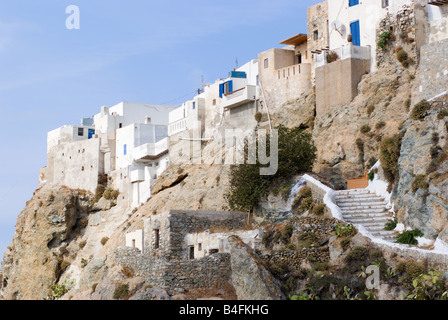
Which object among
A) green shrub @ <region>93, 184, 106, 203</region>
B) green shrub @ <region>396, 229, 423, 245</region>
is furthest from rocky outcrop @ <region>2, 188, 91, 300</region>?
green shrub @ <region>396, 229, 423, 245</region>

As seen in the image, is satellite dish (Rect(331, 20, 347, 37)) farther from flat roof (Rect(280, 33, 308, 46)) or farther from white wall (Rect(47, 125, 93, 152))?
white wall (Rect(47, 125, 93, 152))

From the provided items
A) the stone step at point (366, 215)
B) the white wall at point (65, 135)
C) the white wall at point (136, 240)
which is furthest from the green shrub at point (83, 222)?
the stone step at point (366, 215)

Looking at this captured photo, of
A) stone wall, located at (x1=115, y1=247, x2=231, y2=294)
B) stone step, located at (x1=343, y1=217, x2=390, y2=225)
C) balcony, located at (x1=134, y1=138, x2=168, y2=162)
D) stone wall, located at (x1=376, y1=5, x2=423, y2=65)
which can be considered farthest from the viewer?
balcony, located at (x1=134, y1=138, x2=168, y2=162)

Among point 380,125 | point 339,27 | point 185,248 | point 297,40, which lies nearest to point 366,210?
point 185,248

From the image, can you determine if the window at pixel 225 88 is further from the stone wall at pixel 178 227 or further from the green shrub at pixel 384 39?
the stone wall at pixel 178 227

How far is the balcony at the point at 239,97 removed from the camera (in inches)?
1857

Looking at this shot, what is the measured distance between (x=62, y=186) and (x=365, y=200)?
38.8 meters

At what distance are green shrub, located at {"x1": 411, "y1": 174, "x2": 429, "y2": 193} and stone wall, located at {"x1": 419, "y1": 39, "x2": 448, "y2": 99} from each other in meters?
8.42

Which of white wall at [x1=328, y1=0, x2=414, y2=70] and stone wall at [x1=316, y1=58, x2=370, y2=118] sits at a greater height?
white wall at [x1=328, y1=0, x2=414, y2=70]

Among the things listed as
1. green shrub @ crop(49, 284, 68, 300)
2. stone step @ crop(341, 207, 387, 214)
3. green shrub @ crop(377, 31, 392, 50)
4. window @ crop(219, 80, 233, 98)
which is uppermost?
green shrub @ crop(377, 31, 392, 50)

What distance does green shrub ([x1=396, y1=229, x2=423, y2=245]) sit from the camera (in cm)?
2386

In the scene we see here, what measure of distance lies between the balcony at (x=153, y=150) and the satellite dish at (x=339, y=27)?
17.4 m
